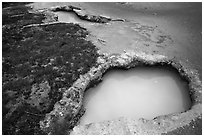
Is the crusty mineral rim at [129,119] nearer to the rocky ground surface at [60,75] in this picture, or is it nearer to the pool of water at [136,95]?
the rocky ground surface at [60,75]

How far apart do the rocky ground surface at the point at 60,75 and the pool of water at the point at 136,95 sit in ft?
2.31

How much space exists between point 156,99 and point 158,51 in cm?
631

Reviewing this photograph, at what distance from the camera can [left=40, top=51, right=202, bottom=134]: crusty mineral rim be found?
61.9 feet

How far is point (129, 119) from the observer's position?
19.4 metres

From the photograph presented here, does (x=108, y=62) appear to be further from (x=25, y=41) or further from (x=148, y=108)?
(x=25, y=41)

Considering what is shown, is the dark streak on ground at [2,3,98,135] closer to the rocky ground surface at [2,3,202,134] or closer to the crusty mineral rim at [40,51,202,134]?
the rocky ground surface at [2,3,202,134]

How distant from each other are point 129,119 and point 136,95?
2.76 metres

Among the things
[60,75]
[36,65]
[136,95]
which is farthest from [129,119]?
[36,65]

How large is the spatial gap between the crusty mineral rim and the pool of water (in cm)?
66

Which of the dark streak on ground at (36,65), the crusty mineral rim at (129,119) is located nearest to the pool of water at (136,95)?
the crusty mineral rim at (129,119)

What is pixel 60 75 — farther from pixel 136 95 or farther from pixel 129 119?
pixel 129 119

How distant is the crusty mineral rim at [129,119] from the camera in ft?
61.9

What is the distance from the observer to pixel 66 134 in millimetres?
18625

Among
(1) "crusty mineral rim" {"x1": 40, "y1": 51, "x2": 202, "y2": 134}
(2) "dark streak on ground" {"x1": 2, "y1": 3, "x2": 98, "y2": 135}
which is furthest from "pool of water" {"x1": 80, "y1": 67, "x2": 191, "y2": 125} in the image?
(2) "dark streak on ground" {"x1": 2, "y1": 3, "x2": 98, "y2": 135}
